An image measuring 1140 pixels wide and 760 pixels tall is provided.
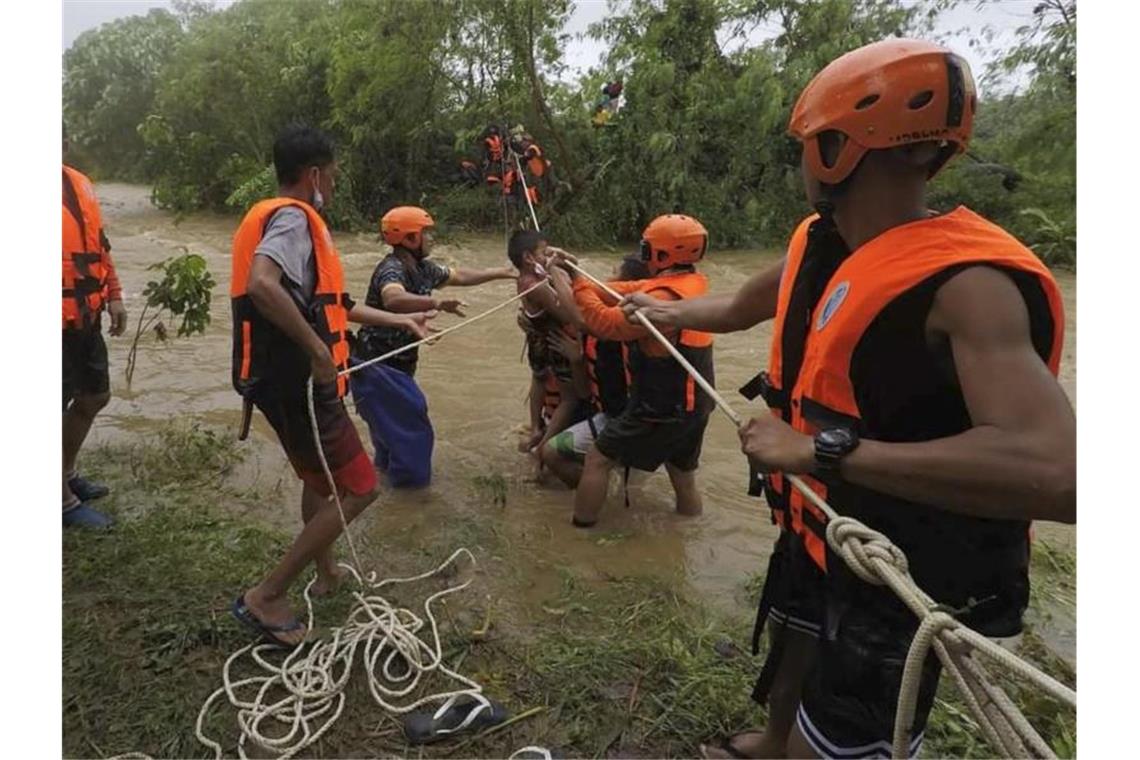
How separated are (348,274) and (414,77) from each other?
5525 mm

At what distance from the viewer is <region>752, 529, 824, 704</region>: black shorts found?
2123mm

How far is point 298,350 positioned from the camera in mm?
3213

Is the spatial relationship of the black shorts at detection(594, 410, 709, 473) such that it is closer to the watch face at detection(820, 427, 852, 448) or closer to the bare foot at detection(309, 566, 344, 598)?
the bare foot at detection(309, 566, 344, 598)

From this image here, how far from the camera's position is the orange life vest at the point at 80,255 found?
12.7 feet

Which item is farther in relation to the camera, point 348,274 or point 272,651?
point 348,274

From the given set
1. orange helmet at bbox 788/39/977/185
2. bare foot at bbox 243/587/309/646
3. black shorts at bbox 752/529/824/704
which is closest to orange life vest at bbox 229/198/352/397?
bare foot at bbox 243/587/309/646

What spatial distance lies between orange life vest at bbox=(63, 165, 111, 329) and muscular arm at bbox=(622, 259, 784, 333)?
108 inches

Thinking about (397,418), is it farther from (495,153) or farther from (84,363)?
(495,153)

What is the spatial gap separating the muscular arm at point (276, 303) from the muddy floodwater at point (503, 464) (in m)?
1.50

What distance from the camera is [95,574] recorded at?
141 inches

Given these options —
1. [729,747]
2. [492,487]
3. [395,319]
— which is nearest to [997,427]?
[729,747]

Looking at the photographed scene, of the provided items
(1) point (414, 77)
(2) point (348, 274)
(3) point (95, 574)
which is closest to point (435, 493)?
(3) point (95, 574)

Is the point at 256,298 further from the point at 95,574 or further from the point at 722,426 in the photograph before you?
the point at 722,426

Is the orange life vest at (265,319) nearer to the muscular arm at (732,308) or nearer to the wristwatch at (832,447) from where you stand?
the muscular arm at (732,308)
